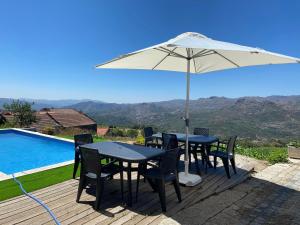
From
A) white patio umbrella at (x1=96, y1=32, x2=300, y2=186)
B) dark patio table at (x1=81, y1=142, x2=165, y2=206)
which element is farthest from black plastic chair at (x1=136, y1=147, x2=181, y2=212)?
white patio umbrella at (x1=96, y1=32, x2=300, y2=186)

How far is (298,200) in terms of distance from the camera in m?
4.81

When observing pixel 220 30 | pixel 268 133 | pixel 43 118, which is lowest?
pixel 268 133

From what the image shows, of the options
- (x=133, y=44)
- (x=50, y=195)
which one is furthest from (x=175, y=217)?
(x=133, y=44)

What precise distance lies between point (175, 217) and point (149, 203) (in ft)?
2.17

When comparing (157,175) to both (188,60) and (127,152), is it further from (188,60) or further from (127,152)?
(188,60)

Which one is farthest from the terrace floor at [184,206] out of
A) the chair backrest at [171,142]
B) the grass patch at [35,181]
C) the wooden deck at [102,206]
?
the chair backrest at [171,142]

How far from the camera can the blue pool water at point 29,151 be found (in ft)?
31.0

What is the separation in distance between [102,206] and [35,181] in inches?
78.9

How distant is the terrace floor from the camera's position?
12.4 ft

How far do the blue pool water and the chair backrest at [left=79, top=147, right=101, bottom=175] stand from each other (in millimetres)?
5407

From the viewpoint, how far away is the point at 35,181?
5344 millimetres

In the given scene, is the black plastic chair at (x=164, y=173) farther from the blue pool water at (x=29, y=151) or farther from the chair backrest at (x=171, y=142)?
the blue pool water at (x=29, y=151)

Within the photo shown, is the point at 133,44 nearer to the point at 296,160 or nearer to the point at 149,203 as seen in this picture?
the point at 296,160

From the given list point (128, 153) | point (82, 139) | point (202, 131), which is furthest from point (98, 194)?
point (202, 131)
